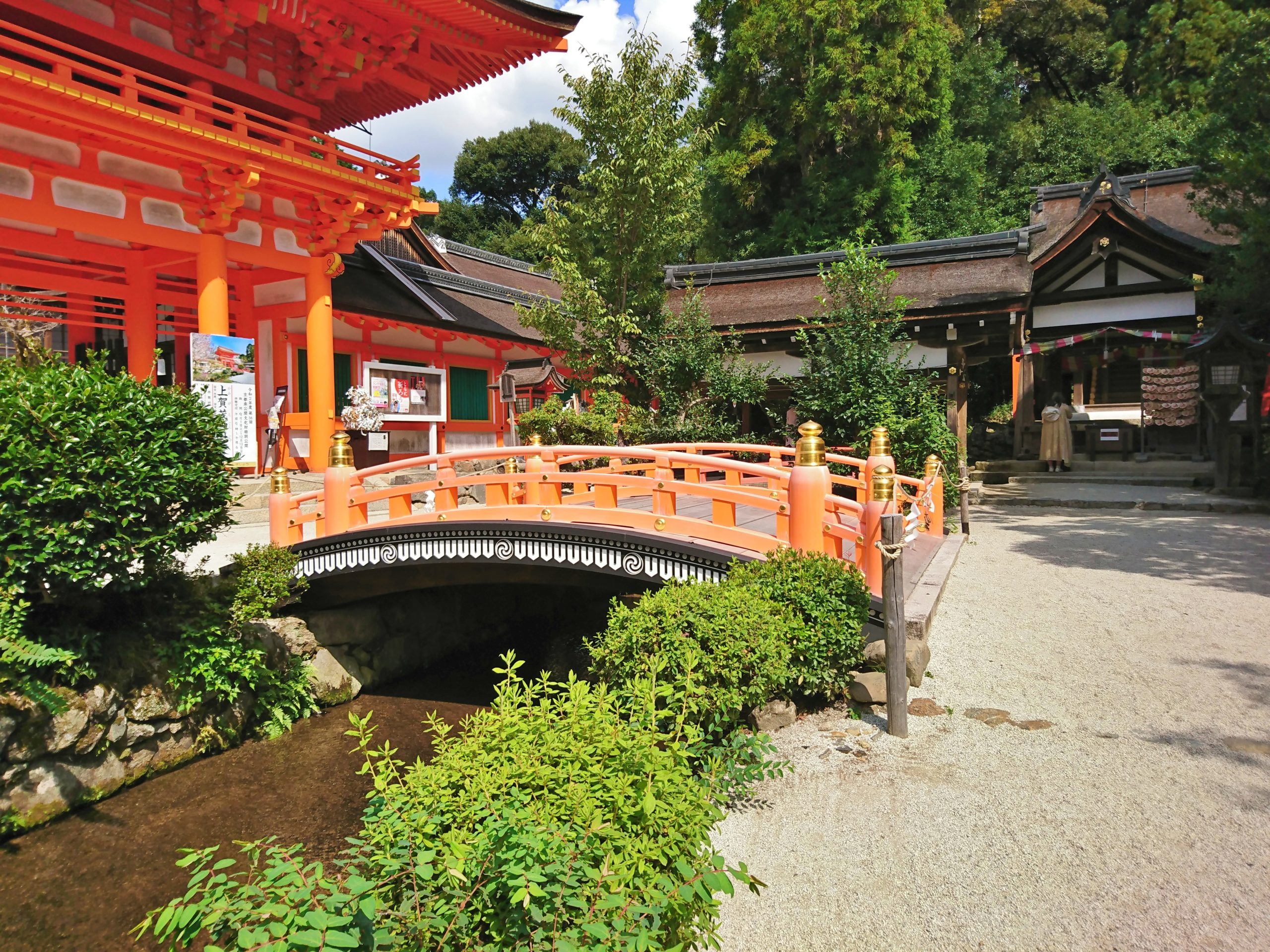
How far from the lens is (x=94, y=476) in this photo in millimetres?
5336

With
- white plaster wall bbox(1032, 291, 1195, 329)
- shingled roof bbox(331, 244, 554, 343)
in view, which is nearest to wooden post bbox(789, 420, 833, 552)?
shingled roof bbox(331, 244, 554, 343)

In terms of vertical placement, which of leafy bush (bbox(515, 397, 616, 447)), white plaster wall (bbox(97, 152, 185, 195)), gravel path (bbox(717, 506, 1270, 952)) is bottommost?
gravel path (bbox(717, 506, 1270, 952))

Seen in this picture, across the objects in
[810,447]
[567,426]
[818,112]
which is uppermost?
[818,112]

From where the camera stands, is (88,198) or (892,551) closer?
(892,551)

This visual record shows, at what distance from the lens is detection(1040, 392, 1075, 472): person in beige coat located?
17641 mm

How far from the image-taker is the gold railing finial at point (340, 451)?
8.12 metres

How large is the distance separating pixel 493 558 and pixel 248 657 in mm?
2429

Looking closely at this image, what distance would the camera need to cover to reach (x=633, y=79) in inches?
469

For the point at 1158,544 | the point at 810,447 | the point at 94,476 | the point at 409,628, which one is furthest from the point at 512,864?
the point at 1158,544

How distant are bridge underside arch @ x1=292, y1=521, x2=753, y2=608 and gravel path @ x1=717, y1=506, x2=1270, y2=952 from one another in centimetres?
182

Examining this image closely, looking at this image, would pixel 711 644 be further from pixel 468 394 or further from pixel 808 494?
pixel 468 394

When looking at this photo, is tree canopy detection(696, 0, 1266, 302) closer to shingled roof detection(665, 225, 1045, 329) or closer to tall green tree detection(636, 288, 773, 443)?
shingled roof detection(665, 225, 1045, 329)

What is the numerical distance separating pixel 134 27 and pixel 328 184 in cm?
326

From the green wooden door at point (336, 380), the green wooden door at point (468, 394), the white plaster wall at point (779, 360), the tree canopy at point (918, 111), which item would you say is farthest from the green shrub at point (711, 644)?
the tree canopy at point (918, 111)
